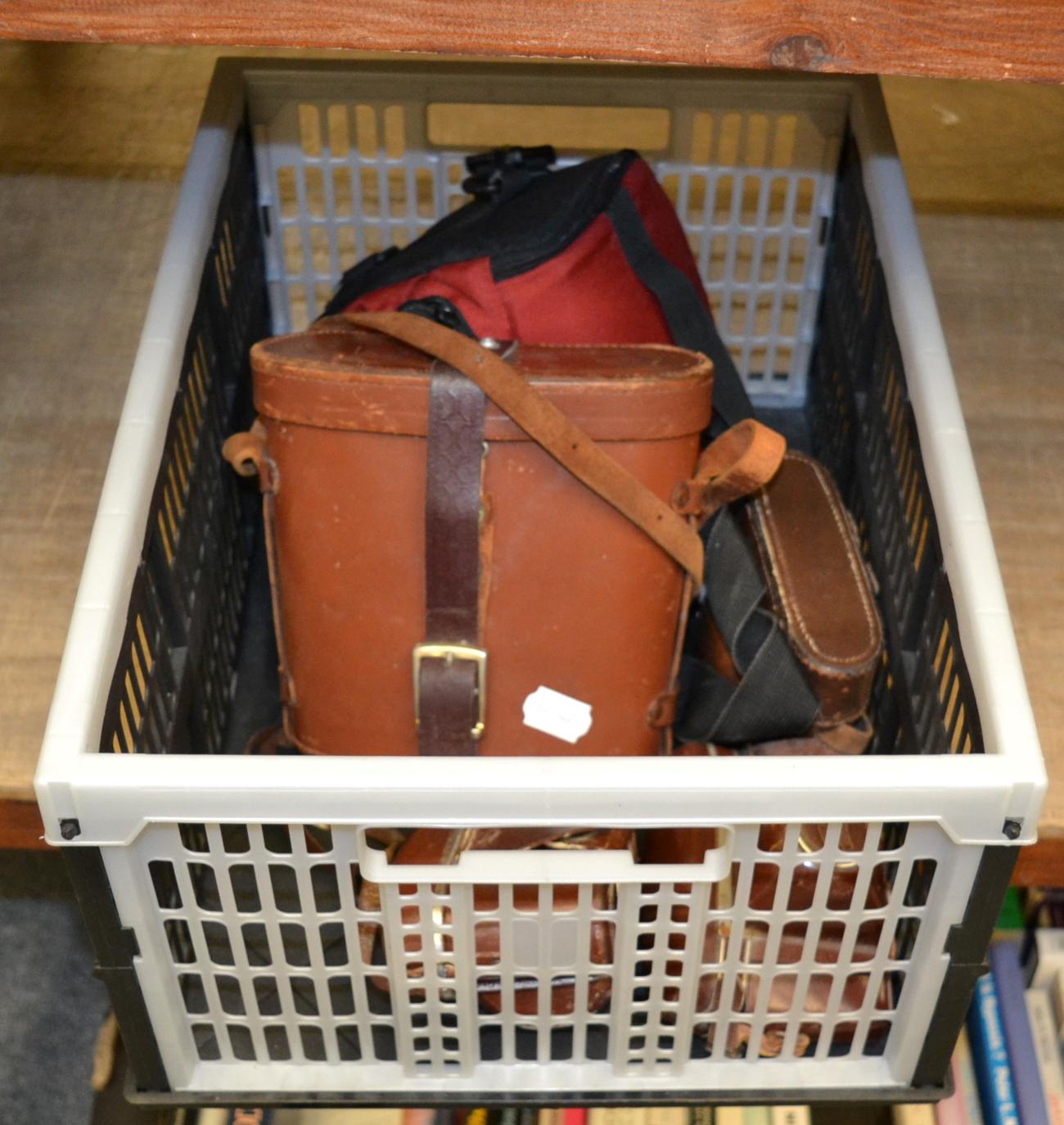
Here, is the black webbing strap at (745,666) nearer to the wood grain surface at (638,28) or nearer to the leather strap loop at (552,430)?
the leather strap loop at (552,430)

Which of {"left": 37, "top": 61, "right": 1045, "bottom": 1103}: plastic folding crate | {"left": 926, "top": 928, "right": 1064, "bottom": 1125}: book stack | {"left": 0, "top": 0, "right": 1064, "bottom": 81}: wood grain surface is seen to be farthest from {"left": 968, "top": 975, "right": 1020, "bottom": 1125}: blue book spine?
{"left": 0, "top": 0, "right": 1064, "bottom": 81}: wood grain surface

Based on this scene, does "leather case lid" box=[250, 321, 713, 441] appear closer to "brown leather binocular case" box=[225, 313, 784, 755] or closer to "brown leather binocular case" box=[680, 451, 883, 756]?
"brown leather binocular case" box=[225, 313, 784, 755]

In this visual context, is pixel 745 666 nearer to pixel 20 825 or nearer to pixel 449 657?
pixel 449 657

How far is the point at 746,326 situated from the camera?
4.25 feet

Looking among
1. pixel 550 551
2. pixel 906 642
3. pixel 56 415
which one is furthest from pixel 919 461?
pixel 56 415

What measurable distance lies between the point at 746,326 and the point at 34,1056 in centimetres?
88

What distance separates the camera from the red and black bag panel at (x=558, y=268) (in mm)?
985

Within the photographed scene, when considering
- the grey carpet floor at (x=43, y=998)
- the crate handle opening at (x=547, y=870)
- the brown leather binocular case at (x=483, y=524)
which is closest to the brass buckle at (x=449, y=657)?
the brown leather binocular case at (x=483, y=524)

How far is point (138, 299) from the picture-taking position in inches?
44.7

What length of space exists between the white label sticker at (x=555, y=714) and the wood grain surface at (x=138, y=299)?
11.6 inches

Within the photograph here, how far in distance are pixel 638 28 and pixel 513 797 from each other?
37cm

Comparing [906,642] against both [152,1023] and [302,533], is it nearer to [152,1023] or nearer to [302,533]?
[302,533]

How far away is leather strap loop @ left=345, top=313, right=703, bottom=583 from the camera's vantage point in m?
0.84

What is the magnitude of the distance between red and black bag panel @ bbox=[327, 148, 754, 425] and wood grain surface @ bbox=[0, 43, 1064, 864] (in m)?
0.20
